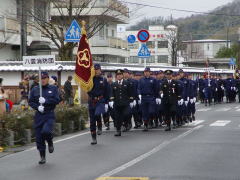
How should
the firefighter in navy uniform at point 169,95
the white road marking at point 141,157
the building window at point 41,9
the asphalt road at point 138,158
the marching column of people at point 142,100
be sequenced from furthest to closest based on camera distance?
the building window at point 41,9 → the firefighter in navy uniform at point 169,95 → the marching column of people at point 142,100 → the white road marking at point 141,157 → the asphalt road at point 138,158

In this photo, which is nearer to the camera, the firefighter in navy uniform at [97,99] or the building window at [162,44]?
the firefighter in navy uniform at [97,99]

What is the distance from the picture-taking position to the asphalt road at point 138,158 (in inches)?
399

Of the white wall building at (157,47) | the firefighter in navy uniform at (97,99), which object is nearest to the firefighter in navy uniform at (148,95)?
the firefighter in navy uniform at (97,99)

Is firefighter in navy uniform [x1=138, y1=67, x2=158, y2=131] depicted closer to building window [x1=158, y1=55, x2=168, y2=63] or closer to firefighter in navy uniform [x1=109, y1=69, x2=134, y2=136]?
firefighter in navy uniform [x1=109, y1=69, x2=134, y2=136]

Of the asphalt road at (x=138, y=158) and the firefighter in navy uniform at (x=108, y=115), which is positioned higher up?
the firefighter in navy uniform at (x=108, y=115)

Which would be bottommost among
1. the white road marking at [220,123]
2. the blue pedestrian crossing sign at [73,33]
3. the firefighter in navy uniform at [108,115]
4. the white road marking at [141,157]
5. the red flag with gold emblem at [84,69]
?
the white road marking at [220,123]

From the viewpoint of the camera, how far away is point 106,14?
3662 cm

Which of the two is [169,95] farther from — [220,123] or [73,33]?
[73,33]

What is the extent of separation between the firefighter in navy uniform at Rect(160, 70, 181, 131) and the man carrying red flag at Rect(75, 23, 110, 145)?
3270 mm

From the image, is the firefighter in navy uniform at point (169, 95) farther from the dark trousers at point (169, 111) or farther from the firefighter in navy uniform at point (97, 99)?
the firefighter in navy uniform at point (97, 99)

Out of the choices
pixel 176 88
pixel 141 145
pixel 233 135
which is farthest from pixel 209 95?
pixel 141 145

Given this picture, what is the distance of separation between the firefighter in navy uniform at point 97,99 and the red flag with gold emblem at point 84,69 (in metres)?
0.17

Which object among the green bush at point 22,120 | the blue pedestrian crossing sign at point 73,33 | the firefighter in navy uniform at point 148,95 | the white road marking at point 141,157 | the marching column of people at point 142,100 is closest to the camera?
the white road marking at point 141,157

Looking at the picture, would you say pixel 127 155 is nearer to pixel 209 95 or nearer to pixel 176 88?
pixel 176 88
